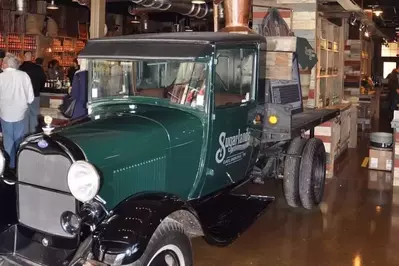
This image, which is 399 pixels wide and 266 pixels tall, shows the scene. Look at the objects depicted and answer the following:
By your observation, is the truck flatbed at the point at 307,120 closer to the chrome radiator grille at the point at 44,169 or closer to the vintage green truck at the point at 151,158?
the vintage green truck at the point at 151,158

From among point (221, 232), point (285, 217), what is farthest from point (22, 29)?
point (221, 232)

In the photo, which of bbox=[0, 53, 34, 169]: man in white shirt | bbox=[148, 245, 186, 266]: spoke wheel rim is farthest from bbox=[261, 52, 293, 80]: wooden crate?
bbox=[0, 53, 34, 169]: man in white shirt

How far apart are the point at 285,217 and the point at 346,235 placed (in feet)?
2.29

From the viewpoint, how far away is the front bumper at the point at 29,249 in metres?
3.09

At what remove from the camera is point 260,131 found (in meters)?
4.56

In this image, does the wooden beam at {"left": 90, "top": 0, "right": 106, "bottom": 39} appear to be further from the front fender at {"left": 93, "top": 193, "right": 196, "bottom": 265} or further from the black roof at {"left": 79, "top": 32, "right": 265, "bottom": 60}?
the front fender at {"left": 93, "top": 193, "right": 196, "bottom": 265}

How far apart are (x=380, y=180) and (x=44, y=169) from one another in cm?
500

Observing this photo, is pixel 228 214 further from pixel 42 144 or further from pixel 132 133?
pixel 42 144

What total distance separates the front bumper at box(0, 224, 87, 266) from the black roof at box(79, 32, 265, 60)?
1.40m

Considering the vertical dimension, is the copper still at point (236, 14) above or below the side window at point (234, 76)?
above

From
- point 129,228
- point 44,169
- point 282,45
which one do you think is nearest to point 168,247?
point 129,228

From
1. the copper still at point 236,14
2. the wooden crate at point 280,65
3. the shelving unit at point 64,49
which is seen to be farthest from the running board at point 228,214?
the shelving unit at point 64,49

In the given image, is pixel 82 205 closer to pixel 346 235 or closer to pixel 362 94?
pixel 346 235

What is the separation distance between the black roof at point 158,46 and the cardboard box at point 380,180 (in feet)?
11.0
